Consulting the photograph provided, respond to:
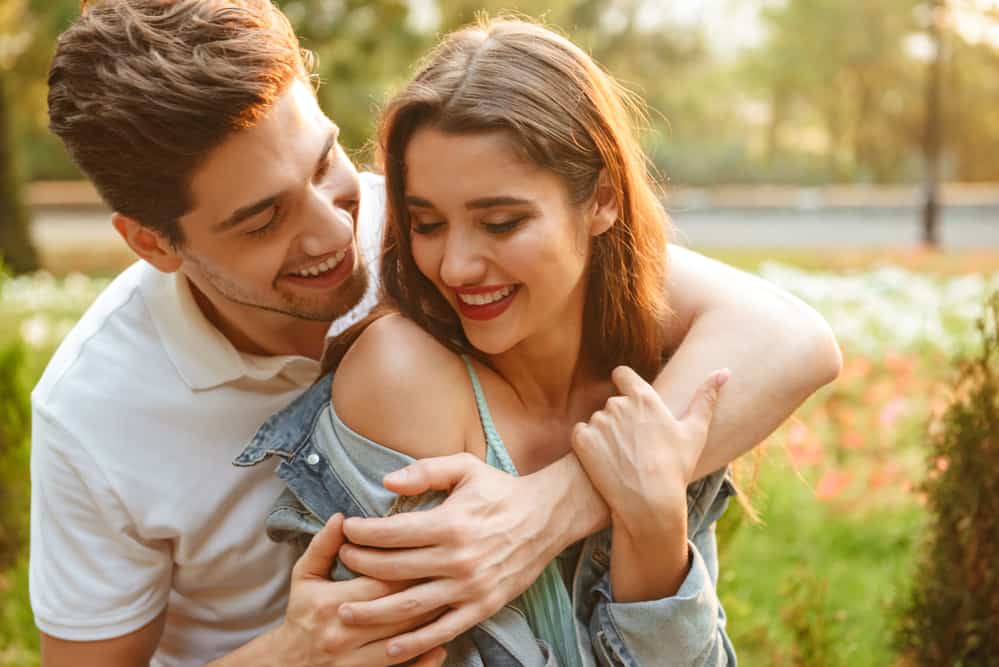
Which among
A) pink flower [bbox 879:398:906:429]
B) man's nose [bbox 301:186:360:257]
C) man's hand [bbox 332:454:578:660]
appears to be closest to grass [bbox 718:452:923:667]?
pink flower [bbox 879:398:906:429]

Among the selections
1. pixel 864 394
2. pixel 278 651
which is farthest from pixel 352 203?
pixel 864 394

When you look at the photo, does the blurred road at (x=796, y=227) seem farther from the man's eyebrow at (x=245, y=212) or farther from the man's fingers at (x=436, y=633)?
the man's fingers at (x=436, y=633)

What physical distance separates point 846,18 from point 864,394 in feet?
72.6

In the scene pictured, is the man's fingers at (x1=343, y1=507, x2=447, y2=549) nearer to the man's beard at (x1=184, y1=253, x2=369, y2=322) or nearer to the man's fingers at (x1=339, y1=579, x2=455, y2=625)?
the man's fingers at (x1=339, y1=579, x2=455, y2=625)

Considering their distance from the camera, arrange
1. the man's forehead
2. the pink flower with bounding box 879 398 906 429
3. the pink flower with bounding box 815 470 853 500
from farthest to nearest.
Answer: the pink flower with bounding box 879 398 906 429, the pink flower with bounding box 815 470 853 500, the man's forehead

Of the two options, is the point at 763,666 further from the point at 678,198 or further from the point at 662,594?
the point at 678,198

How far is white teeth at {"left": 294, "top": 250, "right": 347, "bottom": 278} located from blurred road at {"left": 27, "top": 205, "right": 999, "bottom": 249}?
1226cm

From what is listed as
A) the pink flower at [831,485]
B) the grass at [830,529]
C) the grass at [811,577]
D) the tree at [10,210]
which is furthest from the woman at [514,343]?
the tree at [10,210]

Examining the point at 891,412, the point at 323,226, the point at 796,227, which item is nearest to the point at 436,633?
the point at 323,226

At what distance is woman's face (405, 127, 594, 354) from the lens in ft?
6.56

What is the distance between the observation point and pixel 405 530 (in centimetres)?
191

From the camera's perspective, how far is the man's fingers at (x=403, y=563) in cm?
191

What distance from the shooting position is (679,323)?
2.43m

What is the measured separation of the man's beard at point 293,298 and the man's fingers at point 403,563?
682mm
